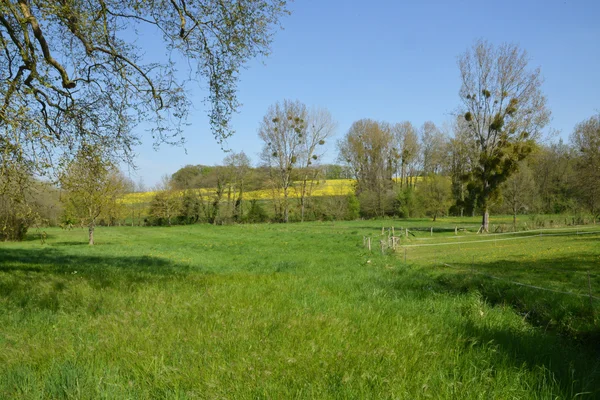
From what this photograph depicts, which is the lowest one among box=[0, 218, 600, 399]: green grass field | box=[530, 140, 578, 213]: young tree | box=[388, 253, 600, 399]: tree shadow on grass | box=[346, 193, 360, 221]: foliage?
box=[388, 253, 600, 399]: tree shadow on grass

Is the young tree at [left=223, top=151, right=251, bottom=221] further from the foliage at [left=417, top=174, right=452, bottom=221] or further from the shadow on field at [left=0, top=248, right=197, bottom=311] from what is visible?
the shadow on field at [left=0, top=248, right=197, bottom=311]

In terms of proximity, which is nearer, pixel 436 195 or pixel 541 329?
pixel 541 329

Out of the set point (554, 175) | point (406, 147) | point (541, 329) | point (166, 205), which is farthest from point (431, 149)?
point (541, 329)

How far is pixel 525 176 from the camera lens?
4653cm

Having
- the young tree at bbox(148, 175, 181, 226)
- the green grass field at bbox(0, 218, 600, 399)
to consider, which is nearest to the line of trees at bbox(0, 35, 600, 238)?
the young tree at bbox(148, 175, 181, 226)

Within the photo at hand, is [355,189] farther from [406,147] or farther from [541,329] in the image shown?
[541,329]

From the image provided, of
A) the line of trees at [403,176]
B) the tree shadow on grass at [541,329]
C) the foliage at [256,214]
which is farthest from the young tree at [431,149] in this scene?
the tree shadow on grass at [541,329]

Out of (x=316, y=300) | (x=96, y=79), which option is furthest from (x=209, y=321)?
(x=96, y=79)

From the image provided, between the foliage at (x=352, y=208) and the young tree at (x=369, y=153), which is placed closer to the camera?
the foliage at (x=352, y=208)

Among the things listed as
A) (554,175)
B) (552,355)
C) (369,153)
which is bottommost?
(552,355)

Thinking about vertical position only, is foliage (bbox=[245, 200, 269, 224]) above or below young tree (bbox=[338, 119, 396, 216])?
below

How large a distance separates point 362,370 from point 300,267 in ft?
34.4

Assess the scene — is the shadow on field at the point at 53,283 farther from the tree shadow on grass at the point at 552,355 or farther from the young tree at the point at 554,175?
the young tree at the point at 554,175

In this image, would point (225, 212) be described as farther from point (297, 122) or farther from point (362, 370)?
point (362, 370)
